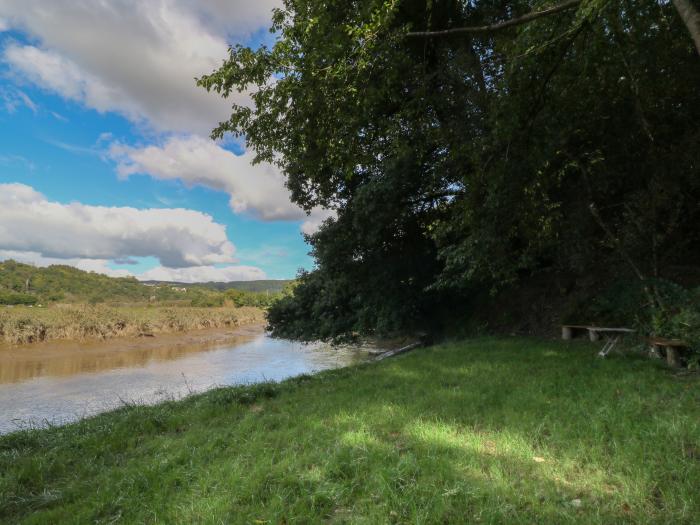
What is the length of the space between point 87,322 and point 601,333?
93.8 feet

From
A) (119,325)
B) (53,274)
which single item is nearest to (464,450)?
(119,325)

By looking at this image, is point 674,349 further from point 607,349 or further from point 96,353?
point 96,353

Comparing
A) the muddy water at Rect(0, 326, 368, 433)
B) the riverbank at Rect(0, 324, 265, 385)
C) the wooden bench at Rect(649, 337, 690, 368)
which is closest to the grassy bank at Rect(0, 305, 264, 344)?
the riverbank at Rect(0, 324, 265, 385)

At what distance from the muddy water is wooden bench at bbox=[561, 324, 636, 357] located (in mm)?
8233

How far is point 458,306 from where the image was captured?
51.3 feet

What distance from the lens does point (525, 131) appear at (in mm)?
7273

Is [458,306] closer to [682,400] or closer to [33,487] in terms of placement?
[682,400]

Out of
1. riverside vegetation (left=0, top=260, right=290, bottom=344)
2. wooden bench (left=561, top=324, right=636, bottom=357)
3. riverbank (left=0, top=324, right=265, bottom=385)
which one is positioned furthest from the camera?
riverside vegetation (left=0, top=260, right=290, bottom=344)

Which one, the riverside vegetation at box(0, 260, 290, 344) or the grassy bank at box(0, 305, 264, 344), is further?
the riverside vegetation at box(0, 260, 290, 344)

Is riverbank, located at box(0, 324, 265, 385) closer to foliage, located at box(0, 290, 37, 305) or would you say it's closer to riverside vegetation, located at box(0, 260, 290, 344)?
riverside vegetation, located at box(0, 260, 290, 344)

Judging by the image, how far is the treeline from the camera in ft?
20.0

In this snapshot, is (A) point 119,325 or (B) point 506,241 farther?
(A) point 119,325

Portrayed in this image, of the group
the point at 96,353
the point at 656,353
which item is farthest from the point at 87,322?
the point at 656,353

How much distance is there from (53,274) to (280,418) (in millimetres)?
56629
